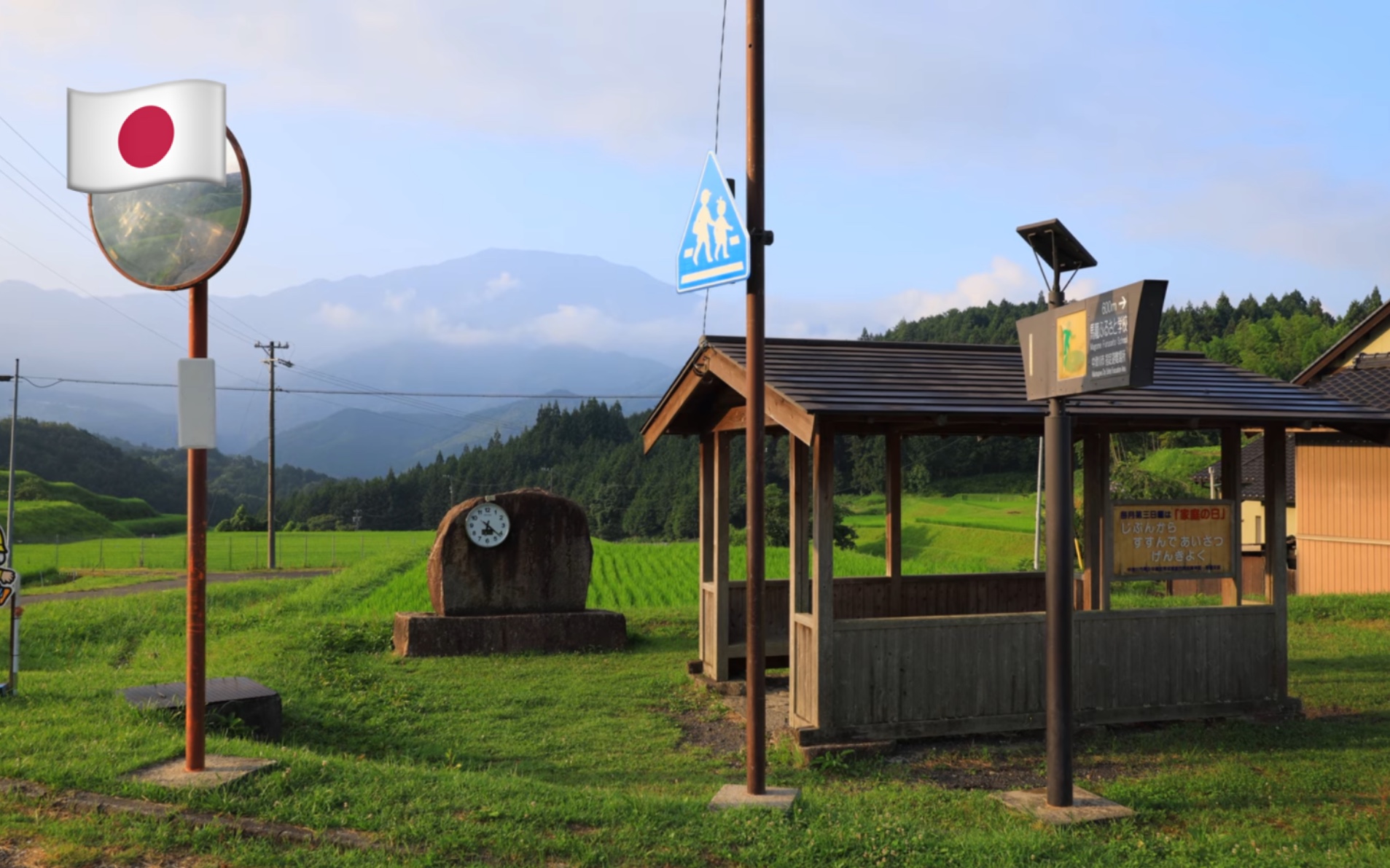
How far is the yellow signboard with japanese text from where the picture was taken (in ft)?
29.1

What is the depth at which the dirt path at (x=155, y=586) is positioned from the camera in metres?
22.6

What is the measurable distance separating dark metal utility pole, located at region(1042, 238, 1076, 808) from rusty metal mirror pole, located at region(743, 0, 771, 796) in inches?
70.0

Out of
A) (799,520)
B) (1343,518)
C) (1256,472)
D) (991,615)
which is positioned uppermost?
(1256,472)

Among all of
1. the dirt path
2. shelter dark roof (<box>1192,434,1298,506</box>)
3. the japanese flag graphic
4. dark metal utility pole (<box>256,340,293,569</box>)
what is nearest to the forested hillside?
dark metal utility pole (<box>256,340,293,569</box>)

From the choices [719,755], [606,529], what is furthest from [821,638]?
[606,529]

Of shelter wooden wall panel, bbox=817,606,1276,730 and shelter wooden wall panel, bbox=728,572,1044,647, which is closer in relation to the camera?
shelter wooden wall panel, bbox=817,606,1276,730

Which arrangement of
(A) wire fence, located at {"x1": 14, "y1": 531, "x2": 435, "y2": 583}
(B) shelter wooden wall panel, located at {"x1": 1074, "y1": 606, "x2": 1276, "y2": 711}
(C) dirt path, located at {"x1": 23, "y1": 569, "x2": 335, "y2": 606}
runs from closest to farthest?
(B) shelter wooden wall panel, located at {"x1": 1074, "y1": 606, "x2": 1276, "y2": 711} < (C) dirt path, located at {"x1": 23, "y1": 569, "x2": 335, "y2": 606} < (A) wire fence, located at {"x1": 14, "y1": 531, "x2": 435, "y2": 583}

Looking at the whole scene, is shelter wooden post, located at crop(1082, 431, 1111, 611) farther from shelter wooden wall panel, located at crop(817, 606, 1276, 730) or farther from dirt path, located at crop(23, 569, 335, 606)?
dirt path, located at crop(23, 569, 335, 606)

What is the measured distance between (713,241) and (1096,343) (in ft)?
7.73

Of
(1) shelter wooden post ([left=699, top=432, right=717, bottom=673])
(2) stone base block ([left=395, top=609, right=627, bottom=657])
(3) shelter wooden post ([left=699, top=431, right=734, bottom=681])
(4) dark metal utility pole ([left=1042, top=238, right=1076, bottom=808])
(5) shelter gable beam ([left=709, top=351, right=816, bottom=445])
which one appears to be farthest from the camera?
(2) stone base block ([left=395, top=609, right=627, bottom=657])

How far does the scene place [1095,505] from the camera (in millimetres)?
9250

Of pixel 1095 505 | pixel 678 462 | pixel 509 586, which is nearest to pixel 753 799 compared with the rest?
pixel 1095 505

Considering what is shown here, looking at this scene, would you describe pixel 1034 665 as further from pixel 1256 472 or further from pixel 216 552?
pixel 216 552

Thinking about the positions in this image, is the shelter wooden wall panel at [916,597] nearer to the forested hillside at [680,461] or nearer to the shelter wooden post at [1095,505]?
the shelter wooden post at [1095,505]
